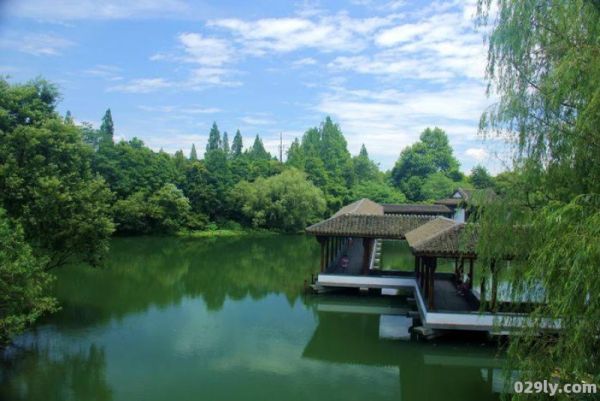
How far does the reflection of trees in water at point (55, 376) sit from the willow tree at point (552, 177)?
6929 millimetres

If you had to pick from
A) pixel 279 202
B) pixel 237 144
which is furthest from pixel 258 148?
pixel 279 202

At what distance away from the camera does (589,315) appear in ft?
13.3

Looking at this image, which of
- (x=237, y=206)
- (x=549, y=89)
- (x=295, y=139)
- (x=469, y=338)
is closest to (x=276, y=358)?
(x=469, y=338)

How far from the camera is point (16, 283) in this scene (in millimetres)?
8898

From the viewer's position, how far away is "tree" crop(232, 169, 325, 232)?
39.8 metres

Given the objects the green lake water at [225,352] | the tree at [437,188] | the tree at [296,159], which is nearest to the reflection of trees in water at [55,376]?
the green lake water at [225,352]

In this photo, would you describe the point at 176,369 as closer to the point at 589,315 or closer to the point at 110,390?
the point at 110,390

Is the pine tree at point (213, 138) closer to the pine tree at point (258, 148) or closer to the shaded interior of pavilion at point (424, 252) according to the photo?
the pine tree at point (258, 148)

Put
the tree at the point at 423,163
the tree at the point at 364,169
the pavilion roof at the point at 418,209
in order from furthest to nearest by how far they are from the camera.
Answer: the tree at the point at 364,169 < the tree at the point at 423,163 < the pavilion roof at the point at 418,209

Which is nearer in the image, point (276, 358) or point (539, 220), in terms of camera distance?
point (539, 220)

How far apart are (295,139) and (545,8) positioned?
60.2 m

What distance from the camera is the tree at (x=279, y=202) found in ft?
130

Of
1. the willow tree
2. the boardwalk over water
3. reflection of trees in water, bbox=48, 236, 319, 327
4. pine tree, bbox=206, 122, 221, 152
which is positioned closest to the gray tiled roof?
the boardwalk over water

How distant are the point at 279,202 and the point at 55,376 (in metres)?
30.7
